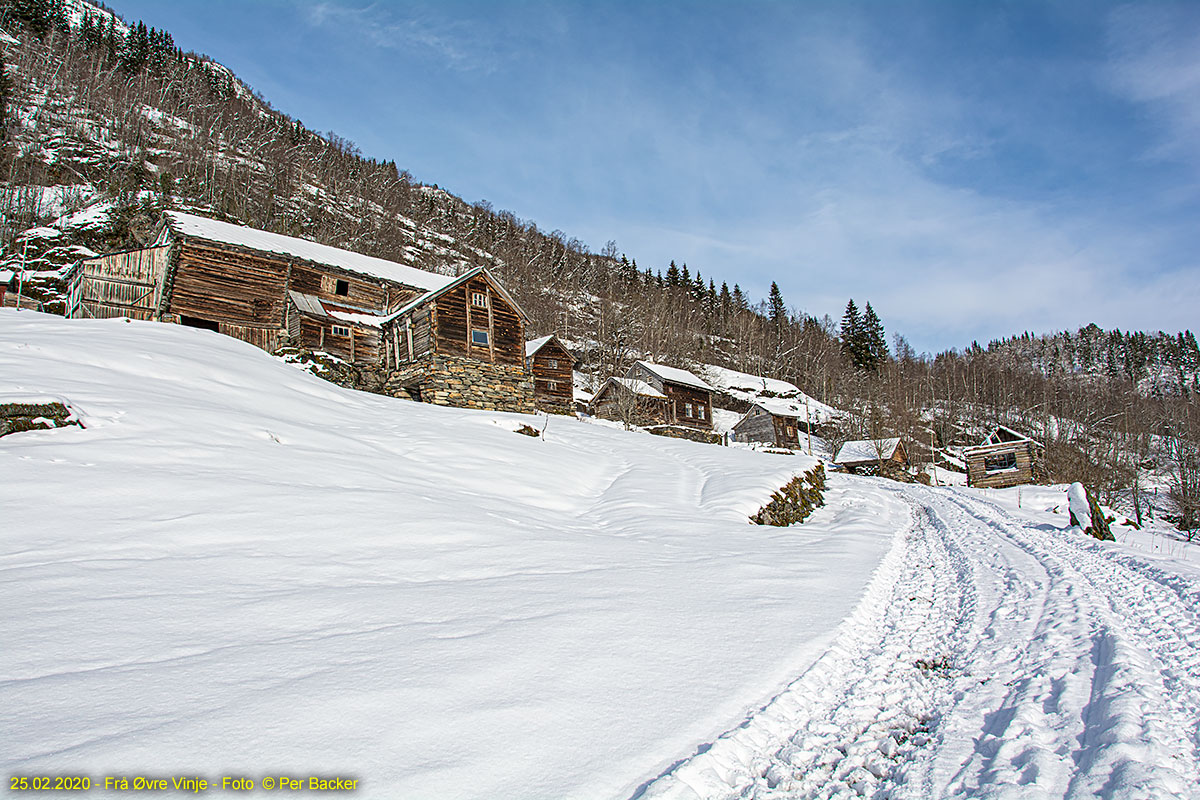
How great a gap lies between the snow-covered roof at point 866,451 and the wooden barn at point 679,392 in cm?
1188

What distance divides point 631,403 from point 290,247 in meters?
22.9

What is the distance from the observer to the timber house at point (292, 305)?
25.1 meters

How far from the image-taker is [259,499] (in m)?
5.81

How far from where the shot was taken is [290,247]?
3038cm

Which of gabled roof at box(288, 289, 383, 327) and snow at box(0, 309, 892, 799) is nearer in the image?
snow at box(0, 309, 892, 799)

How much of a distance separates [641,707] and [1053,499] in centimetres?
3237

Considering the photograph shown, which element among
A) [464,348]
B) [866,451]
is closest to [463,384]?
[464,348]

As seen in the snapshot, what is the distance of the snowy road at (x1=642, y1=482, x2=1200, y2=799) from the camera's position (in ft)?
8.46

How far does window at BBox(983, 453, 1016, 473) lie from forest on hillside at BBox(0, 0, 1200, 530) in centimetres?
315

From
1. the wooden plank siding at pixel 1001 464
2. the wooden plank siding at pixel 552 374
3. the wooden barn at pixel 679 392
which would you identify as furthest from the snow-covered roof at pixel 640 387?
the wooden plank siding at pixel 1001 464

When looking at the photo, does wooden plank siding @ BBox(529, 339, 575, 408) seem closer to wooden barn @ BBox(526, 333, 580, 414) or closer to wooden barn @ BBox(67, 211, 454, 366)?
wooden barn @ BBox(526, 333, 580, 414)

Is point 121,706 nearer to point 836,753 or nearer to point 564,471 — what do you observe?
point 836,753

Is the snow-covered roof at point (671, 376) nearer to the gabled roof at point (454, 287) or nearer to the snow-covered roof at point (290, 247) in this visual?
the snow-covered roof at point (290, 247)

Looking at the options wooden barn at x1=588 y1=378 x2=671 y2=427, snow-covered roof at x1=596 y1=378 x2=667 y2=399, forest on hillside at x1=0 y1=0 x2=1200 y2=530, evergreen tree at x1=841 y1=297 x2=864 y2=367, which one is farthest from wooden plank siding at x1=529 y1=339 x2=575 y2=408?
evergreen tree at x1=841 y1=297 x2=864 y2=367
